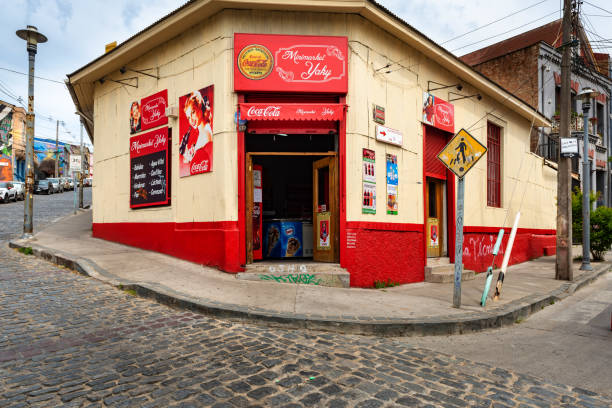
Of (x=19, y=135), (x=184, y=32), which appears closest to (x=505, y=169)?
(x=184, y=32)

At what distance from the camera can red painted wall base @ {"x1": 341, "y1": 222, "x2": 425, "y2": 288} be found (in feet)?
26.3

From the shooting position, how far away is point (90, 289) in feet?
22.1

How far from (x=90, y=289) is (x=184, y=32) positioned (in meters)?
5.80

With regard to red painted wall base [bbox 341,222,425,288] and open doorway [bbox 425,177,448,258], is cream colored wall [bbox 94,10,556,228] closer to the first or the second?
red painted wall base [bbox 341,222,425,288]

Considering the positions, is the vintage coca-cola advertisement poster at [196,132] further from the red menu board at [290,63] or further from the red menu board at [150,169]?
the red menu board at [290,63]

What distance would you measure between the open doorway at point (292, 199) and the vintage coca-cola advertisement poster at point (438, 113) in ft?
9.32

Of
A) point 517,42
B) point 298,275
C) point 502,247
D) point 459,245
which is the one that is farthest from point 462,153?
point 517,42

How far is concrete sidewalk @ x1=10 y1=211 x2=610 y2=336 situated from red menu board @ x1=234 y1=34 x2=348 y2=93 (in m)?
3.84

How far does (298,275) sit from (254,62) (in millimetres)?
4256

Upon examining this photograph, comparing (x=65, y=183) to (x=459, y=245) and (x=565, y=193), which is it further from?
(x=459, y=245)

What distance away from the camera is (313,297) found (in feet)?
21.7

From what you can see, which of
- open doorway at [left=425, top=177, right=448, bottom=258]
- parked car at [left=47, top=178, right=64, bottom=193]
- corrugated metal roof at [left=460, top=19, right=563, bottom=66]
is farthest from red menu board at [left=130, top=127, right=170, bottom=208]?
parked car at [left=47, top=178, right=64, bottom=193]

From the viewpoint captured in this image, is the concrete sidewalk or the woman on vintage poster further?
the woman on vintage poster

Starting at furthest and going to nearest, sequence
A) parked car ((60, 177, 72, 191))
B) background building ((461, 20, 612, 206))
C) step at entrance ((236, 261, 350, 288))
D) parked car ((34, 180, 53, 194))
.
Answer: parked car ((60, 177, 72, 191))
parked car ((34, 180, 53, 194))
background building ((461, 20, 612, 206))
step at entrance ((236, 261, 350, 288))
